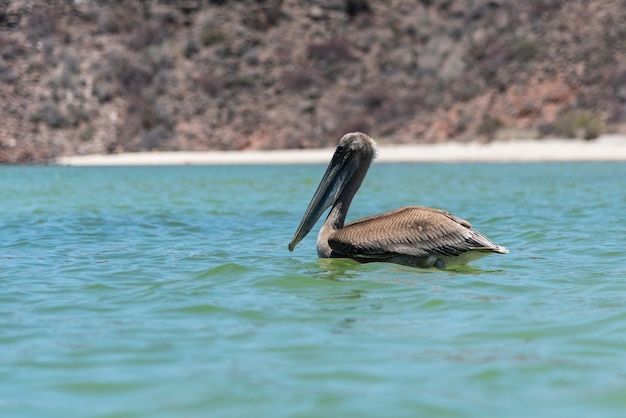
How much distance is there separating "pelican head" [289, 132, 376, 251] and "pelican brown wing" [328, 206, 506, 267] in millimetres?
555

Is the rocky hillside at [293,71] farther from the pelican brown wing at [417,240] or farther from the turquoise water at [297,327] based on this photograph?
the pelican brown wing at [417,240]

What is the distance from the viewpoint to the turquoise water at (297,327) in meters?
4.11

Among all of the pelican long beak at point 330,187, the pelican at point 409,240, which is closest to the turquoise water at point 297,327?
the pelican at point 409,240

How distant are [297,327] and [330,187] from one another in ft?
10.0

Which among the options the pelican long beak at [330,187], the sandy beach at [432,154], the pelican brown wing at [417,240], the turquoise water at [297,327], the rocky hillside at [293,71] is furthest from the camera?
the rocky hillside at [293,71]

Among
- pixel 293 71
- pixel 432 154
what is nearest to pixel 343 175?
pixel 432 154

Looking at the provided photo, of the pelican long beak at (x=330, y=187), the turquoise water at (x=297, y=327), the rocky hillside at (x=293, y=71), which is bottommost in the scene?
the turquoise water at (x=297, y=327)

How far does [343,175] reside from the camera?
8453 mm

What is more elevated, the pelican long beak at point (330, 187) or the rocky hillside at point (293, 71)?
the rocky hillside at point (293, 71)

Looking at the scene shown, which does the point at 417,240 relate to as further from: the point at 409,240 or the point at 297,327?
the point at 297,327

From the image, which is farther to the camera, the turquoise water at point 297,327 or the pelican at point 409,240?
the pelican at point 409,240

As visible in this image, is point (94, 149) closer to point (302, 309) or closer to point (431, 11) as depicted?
point (431, 11)

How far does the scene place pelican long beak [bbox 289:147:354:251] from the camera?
27.2 feet

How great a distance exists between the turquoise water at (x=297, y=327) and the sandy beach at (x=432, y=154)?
2118 centimetres
